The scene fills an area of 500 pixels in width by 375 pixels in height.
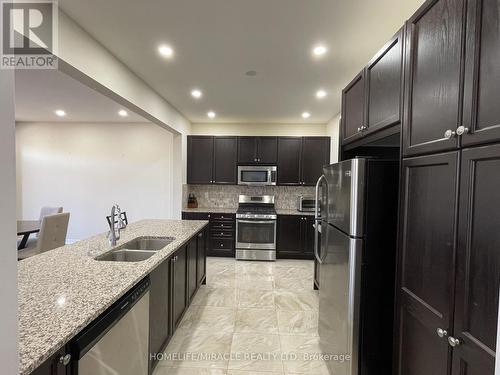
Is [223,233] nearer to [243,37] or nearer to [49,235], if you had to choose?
[49,235]

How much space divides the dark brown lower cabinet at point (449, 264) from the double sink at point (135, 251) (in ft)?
6.06

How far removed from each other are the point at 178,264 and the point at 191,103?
108 inches

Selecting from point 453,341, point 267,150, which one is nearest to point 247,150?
point 267,150

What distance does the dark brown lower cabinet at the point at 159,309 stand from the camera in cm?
191

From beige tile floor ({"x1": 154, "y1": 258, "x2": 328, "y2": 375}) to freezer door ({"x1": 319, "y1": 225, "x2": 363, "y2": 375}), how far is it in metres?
0.34

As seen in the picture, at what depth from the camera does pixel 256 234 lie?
4.96 metres

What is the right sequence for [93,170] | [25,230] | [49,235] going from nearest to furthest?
[49,235]
[25,230]
[93,170]

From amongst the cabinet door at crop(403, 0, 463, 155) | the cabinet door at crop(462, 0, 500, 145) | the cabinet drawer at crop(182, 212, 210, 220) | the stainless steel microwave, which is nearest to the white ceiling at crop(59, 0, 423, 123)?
the cabinet door at crop(403, 0, 463, 155)

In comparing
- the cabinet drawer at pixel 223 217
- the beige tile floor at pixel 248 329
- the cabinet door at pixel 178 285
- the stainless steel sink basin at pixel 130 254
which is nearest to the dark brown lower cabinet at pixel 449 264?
the beige tile floor at pixel 248 329

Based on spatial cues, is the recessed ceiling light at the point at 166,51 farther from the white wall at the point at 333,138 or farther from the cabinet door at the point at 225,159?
the white wall at the point at 333,138

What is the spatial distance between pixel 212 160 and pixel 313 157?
2034mm

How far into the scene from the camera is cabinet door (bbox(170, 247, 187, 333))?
2361 millimetres

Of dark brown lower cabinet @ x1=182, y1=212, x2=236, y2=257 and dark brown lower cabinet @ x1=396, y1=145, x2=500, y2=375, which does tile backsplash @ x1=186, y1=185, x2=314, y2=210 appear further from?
dark brown lower cabinet @ x1=396, y1=145, x2=500, y2=375

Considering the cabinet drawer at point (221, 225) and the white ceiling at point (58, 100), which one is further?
the cabinet drawer at point (221, 225)
